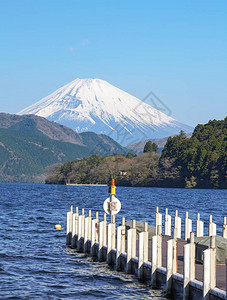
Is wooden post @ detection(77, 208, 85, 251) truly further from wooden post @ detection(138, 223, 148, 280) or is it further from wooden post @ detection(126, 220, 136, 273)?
wooden post @ detection(138, 223, 148, 280)

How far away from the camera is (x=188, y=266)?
1891 centimetres

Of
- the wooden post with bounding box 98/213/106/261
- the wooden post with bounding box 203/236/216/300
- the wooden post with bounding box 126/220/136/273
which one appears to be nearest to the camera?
the wooden post with bounding box 203/236/216/300

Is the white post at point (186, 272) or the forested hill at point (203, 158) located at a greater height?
the forested hill at point (203, 158)

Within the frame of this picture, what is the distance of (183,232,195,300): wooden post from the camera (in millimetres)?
18844

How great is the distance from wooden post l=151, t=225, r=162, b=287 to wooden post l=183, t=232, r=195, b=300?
7.67 ft

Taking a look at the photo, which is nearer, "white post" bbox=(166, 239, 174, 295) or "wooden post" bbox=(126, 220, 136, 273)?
"white post" bbox=(166, 239, 174, 295)

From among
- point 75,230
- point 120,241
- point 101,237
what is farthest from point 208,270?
point 75,230

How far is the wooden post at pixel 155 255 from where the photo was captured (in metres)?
21.2

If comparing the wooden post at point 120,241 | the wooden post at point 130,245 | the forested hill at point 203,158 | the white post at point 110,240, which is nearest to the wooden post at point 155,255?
the wooden post at point 130,245

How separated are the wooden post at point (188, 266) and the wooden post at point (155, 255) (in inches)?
92.1

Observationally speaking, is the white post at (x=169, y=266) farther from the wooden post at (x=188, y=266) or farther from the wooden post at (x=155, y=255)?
the wooden post at (x=188, y=266)

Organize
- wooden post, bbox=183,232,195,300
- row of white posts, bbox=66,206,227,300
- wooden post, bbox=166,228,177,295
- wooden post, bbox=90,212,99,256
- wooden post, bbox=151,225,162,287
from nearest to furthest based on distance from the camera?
row of white posts, bbox=66,206,227,300, wooden post, bbox=183,232,195,300, wooden post, bbox=166,228,177,295, wooden post, bbox=151,225,162,287, wooden post, bbox=90,212,99,256

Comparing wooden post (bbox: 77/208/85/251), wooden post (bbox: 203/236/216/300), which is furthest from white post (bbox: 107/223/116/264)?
wooden post (bbox: 203/236/216/300)

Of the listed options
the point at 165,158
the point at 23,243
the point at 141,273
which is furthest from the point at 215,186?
the point at 141,273
